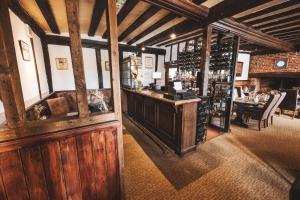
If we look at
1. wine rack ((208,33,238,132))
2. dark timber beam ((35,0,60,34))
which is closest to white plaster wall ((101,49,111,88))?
dark timber beam ((35,0,60,34))

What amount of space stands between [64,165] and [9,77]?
0.92 m

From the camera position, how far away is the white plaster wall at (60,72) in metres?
4.61

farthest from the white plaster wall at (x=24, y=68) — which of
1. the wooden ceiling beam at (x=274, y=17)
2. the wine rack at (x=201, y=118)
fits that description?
the wooden ceiling beam at (x=274, y=17)

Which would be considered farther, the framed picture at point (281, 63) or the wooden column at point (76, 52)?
the framed picture at point (281, 63)

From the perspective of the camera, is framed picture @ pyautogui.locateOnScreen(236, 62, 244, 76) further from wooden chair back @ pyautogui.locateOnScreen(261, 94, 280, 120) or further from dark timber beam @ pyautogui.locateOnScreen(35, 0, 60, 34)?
dark timber beam @ pyautogui.locateOnScreen(35, 0, 60, 34)

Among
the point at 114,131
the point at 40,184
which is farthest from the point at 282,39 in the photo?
the point at 40,184

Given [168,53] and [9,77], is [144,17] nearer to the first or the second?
[9,77]

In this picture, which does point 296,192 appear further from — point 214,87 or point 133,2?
point 133,2

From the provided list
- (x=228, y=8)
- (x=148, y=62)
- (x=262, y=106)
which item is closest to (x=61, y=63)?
(x=148, y=62)

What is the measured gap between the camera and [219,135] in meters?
3.59

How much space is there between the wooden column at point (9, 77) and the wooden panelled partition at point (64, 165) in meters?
0.22

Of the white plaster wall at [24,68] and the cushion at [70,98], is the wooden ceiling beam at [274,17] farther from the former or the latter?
the cushion at [70,98]

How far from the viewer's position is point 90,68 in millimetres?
5285

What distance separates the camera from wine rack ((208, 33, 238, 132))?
3.39 meters
